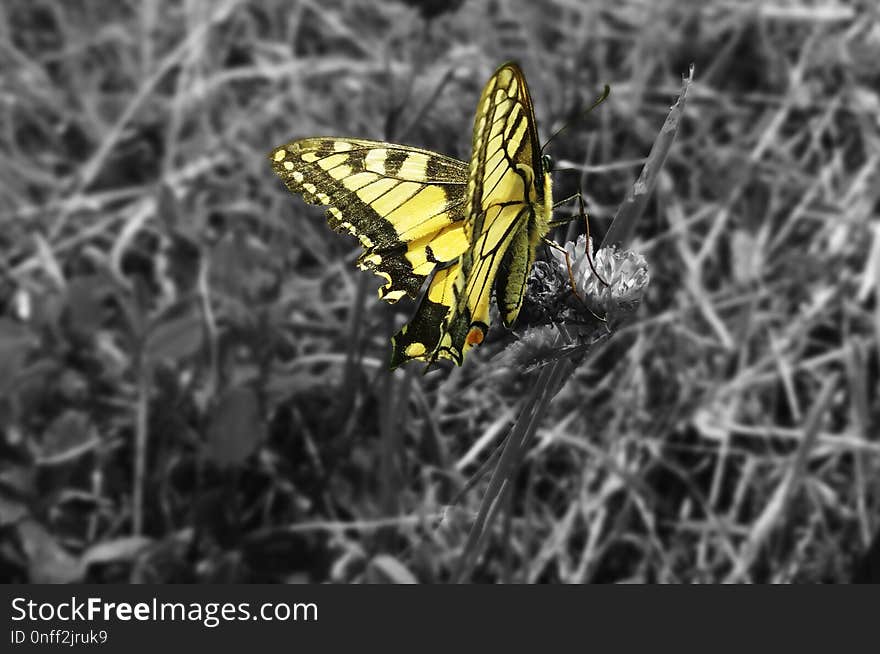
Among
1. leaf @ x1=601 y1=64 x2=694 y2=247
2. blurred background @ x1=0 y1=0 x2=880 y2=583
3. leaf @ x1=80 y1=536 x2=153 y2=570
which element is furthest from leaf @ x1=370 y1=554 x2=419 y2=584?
leaf @ x1=601 y1=64 x2=694 y2=247

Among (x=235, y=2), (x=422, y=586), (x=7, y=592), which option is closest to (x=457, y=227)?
(x=422, y=586)

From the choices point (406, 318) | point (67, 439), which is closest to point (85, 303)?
point (67, 439)

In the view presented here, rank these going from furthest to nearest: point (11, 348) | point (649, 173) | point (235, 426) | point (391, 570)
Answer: point (11, 348)
point (235, 426)
point (391, 570)
point (649, 173)

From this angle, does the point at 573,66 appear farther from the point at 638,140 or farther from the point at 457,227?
the point at 457,227

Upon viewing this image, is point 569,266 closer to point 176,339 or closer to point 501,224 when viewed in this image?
point 501,224

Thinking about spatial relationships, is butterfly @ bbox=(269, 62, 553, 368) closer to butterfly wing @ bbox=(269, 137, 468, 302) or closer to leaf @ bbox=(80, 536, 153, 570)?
butterfly wing @ bbox=(269, 137, 468, 302)

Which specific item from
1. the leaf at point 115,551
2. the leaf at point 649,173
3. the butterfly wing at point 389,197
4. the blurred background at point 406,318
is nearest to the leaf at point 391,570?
the blurred background at point 406,318
